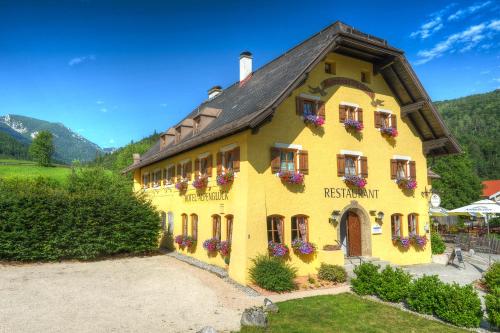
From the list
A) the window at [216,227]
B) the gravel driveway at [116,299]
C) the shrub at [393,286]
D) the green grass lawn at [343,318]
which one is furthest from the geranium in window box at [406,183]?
the gravel driveway at [116,299]

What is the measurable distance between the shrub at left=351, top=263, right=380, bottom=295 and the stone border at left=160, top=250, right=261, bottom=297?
3.11 m

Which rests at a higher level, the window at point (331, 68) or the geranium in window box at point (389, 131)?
the window at point (331, 68)

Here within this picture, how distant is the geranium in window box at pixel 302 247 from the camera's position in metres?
13.9

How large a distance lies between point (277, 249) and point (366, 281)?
124 inches

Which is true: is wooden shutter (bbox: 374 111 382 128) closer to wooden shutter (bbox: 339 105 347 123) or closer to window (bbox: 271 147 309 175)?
wooden shutter (bbox: 339 105 347 123)

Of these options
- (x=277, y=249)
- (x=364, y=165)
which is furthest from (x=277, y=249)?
(x=364, y=165)

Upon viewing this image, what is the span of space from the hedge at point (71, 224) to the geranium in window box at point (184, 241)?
1597mm

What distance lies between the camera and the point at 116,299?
1111 cm

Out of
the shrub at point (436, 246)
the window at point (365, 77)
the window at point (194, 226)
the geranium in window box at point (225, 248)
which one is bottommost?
the shrub at point (436, 246)

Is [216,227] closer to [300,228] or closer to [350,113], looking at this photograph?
[300,228]

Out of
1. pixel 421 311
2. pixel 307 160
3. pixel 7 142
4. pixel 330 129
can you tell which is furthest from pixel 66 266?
pixel 7 142

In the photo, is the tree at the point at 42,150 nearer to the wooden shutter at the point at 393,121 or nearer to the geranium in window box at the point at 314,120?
the geranium in window box at the point at 314,120

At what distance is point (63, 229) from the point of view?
690 inches

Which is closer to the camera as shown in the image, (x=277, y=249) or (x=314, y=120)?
(x=277, y=249)
